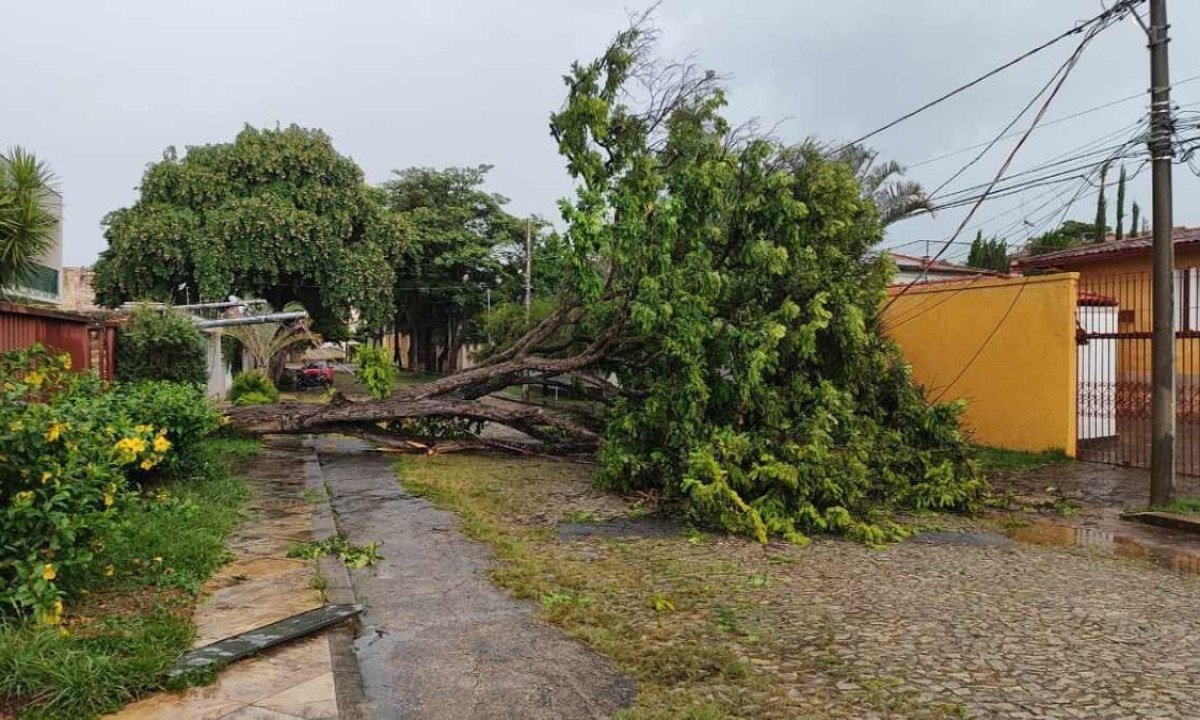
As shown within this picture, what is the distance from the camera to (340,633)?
4527 millimetres

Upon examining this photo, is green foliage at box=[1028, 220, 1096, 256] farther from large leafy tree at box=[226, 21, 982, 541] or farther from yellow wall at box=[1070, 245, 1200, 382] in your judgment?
large leafy tree at box=[226, 21, 982, 541]

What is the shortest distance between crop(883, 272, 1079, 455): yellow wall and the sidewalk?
8.08 metres

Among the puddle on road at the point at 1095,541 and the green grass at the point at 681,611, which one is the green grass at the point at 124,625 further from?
the puddle on road at the point at 1095,541

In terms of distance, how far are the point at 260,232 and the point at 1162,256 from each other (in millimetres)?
22748

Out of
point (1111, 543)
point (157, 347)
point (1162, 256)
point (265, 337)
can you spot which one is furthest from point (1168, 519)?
point (265, 337)

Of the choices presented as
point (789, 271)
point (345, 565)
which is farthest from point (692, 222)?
point (345, 565)

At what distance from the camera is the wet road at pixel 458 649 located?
3697 millimetres

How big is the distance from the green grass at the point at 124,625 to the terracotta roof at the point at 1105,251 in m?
16.9

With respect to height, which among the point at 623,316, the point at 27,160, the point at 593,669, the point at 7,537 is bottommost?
the point at 593,669

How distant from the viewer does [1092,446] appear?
1148 centimetres

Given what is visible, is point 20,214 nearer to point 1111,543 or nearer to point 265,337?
point 1111,543

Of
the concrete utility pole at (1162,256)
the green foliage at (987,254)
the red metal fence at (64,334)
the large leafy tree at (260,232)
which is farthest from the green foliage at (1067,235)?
the red metal fence at (64,334)

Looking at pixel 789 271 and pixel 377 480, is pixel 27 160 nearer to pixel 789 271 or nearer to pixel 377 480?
pixel 377 480

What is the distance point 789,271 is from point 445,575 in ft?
16.4
